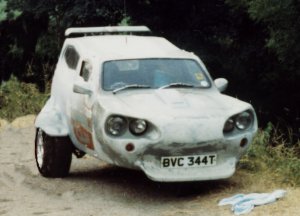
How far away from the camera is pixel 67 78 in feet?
31.0

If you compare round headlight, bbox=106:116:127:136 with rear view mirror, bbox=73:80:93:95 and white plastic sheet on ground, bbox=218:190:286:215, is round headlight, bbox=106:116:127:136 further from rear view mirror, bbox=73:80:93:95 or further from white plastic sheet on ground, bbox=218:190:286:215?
white plastic sheet on ground, bbox=218:190:286:215

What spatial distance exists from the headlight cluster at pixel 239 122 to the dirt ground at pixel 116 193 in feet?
2.39

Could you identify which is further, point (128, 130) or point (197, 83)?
point (197, 83)

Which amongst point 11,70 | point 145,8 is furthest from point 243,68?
point 11,70

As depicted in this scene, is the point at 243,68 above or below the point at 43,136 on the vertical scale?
below

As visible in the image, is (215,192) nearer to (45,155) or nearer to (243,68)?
(45,155)

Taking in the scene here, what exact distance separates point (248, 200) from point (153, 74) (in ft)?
6.36

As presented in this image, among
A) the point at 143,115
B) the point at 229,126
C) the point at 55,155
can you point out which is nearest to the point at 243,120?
the point at 229,126

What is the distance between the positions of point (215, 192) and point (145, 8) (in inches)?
399

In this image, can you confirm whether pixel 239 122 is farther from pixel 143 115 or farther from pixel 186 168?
pixel 143 115

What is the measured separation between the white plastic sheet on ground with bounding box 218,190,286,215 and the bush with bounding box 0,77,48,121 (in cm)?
772

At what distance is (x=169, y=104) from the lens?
7.83m

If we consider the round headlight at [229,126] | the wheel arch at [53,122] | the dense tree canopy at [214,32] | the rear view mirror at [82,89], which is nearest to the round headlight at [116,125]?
the rear view mirror at [82,89]

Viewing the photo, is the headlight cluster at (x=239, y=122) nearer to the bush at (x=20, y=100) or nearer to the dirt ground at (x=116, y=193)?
the dirt ground at (x=116, y=193)
